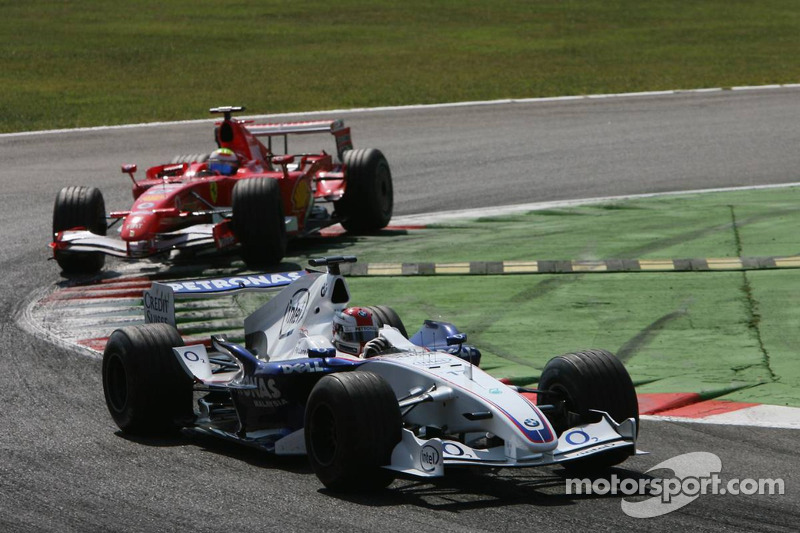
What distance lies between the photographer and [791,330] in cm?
1084

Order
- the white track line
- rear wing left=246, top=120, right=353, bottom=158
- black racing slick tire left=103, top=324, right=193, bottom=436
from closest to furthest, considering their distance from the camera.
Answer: black racing slick tire left=103, top=324, right=193, bottom=436
rear wing left=246, top=120, right=353, bottom=158
the white track line

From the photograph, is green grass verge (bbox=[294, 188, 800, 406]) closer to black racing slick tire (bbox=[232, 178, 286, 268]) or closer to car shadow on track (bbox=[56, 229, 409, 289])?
car shadow on track (bbox=[56, 229, 409, 289])

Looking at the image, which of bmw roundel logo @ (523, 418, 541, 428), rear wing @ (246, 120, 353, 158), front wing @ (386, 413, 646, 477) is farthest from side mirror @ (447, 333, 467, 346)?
rear wing @ (246, 120, 353, 158)

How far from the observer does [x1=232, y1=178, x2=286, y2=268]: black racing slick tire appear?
14.6 metres

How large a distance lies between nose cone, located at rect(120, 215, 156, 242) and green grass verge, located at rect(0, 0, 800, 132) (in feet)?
39.1

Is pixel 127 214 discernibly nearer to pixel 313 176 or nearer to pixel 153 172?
pixel 153 172

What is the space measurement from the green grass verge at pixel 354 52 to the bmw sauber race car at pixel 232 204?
33.8 feet

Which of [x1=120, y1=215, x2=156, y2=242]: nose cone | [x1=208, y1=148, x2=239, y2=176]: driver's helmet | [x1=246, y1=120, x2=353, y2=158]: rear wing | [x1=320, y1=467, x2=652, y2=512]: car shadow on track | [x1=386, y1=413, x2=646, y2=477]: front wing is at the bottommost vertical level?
[x1=320, y1=467, x2=652, y2=512]: car shadow on track

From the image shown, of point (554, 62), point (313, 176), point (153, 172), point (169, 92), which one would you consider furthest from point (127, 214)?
point (554, 62)

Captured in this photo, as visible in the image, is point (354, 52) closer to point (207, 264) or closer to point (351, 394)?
point (207, 264)

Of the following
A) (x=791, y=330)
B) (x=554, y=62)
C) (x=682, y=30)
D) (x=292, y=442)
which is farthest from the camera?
(x=682, y=30)

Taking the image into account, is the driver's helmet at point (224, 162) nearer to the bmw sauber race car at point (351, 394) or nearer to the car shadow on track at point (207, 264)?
the car shadow on track at point (207, 264)

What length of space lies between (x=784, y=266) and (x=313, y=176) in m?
6.38

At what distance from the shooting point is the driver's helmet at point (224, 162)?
15.9m
